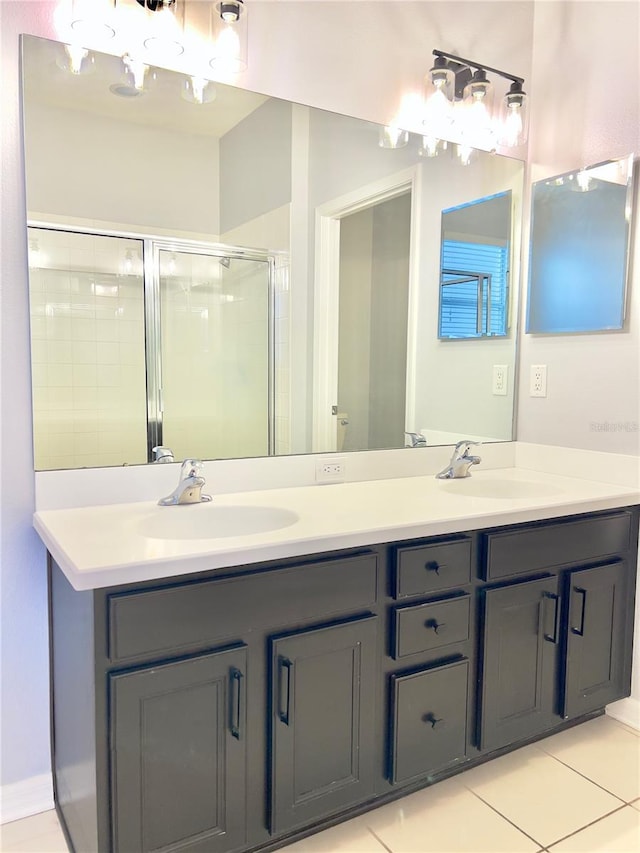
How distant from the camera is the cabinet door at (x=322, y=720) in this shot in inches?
54.1

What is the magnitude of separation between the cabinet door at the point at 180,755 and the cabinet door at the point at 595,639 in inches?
43.1

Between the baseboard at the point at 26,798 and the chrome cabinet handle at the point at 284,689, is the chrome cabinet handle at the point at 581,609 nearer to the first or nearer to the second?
the chrome cabinet handle at the point at 284,689

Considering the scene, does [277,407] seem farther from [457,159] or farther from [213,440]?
[457,159]

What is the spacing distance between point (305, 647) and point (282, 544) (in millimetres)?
264

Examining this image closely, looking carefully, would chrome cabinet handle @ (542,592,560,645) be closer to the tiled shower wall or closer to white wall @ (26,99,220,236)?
the tiled shower wall

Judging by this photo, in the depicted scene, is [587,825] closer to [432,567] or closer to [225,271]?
[432,567]

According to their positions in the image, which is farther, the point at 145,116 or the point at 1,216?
the point at 145,116

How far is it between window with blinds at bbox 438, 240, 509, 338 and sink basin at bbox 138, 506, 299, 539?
1070mm

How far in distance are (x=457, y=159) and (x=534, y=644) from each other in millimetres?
1678

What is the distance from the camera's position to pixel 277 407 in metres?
1.95

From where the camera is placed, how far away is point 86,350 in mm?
1636

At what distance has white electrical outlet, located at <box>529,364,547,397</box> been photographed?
234cm

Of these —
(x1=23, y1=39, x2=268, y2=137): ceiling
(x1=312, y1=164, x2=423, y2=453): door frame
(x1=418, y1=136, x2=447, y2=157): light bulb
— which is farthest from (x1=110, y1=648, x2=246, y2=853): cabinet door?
(x1=418, y1=136, x2=447, y2=157): light bulb

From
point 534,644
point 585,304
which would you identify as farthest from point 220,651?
point 585,304
